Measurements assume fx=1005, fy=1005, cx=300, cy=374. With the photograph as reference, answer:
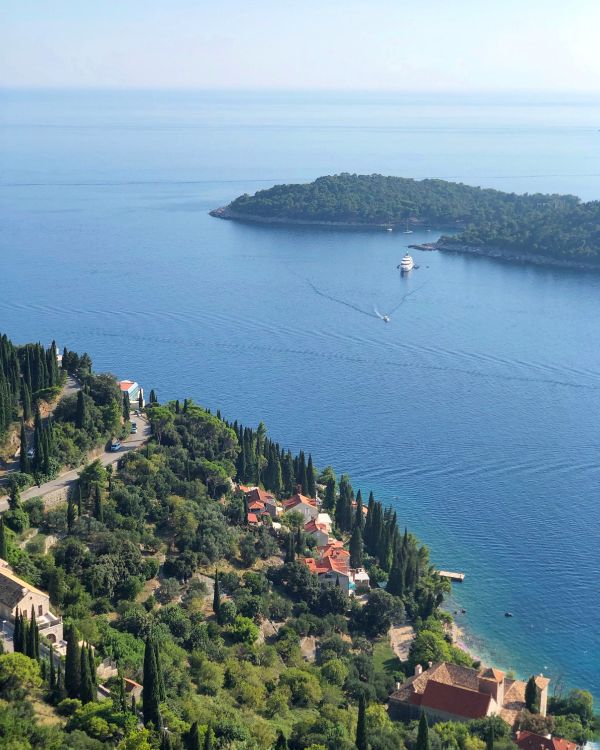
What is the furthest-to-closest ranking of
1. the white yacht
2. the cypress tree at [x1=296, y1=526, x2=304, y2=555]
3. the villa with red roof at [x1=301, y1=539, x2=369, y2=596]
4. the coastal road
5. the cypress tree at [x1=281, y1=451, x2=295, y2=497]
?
1. the white yacht
2. the cypress tree at [x1=281, y1=451, x2=295, y2=497]
3. the cypress tree at [x1=296, y1=526, x2=304, y2=555]
4. the villa with red roof at [x1=301, y1=539, x2=369, y2=596]
5. the coastal road

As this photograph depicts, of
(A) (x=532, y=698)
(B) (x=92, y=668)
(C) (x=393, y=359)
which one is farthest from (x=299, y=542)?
(C) (x=393, y=359)

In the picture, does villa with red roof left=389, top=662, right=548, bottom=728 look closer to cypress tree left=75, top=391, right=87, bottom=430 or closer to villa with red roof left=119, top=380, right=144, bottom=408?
cypress tree left=75, top=391, right=87, bottom=430

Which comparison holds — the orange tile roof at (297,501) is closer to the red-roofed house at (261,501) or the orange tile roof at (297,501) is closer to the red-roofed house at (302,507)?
the red-roofed house at (302,507)

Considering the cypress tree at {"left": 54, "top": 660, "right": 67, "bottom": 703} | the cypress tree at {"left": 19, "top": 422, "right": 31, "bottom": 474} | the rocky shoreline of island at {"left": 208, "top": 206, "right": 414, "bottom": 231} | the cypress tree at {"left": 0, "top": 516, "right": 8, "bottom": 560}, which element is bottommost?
the cypress tree at {"left": 54, "top": 660, "right": 67, "bottom": 703}

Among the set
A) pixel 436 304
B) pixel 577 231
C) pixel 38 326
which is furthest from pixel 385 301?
pixel 577 231

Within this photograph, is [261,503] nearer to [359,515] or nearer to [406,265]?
[359,515]

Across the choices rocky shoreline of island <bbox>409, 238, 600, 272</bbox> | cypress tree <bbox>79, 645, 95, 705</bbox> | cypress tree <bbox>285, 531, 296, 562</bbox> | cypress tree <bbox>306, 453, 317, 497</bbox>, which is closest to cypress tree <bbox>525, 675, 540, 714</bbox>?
cypress tree <bbox>285, 531, 296, 562</bbox>
